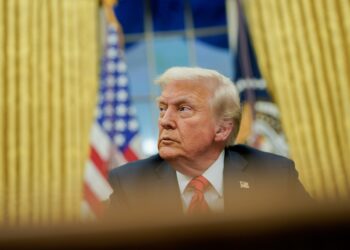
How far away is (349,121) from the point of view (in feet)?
13.2

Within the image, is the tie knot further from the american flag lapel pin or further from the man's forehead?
the man's forehead

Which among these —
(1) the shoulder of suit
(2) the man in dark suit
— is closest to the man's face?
(2) the man in dark suit

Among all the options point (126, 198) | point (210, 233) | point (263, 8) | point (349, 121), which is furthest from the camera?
point (263, 8)

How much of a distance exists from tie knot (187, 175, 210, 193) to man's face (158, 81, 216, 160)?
6 cm

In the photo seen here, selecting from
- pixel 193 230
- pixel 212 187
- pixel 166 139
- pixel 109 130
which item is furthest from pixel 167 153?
pixel 109 130

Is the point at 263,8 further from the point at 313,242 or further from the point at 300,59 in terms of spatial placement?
the point at 313,242

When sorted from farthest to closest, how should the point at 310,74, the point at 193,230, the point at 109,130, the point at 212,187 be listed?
1. the point at 109,130
2. the point at 310,74
3. the point at 212,187
4. the point at 193,230

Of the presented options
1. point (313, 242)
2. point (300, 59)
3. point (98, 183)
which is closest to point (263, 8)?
point (300, 59)

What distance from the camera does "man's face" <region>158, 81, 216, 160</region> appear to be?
1526 millimetres

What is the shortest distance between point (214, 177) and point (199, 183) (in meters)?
0.05

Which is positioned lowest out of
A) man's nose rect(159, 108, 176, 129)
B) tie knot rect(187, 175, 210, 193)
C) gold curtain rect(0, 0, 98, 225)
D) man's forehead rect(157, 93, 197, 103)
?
tie knot rect(187, 175, 210, 193)

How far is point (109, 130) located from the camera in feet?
14.4

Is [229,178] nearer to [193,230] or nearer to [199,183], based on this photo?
[199,183]

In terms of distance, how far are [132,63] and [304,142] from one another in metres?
1.99
